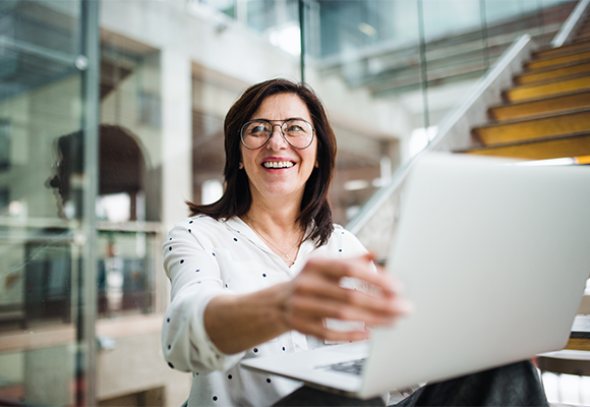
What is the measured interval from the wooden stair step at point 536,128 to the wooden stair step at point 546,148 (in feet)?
0.17

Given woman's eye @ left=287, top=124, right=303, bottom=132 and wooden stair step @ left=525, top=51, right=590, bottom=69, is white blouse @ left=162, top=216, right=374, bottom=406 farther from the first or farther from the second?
wooden stair step @ left=525, top=51, right=590, bottom=69

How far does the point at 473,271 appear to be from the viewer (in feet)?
1.65

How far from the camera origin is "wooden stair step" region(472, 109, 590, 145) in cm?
215

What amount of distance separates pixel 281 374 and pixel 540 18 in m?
4.42

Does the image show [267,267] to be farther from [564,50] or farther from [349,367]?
[564,50]

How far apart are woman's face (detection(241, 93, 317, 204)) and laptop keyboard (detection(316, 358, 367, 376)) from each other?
575mm

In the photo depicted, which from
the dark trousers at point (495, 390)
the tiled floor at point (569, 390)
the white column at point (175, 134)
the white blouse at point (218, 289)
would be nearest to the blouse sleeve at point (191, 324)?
the white blouse at point (218, 289)

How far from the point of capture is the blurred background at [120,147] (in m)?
2.17

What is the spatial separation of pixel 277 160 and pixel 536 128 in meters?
1.73

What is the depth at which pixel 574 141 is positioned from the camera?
6.66 ft

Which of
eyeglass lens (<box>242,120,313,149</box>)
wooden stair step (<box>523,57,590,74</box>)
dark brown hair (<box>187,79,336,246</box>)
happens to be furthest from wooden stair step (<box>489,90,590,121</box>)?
eyeglass lens (<box>242,120,313,149</box>)

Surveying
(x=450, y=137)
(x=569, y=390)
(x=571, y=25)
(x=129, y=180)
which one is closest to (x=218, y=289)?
(x=569, y=390)

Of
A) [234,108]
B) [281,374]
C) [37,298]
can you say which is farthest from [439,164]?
[37,298]

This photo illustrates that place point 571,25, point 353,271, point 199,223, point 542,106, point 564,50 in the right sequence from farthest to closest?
1. point 571,25
2. point 564,50
3. point 542,106
4. point 199,223
5. point 353,271
